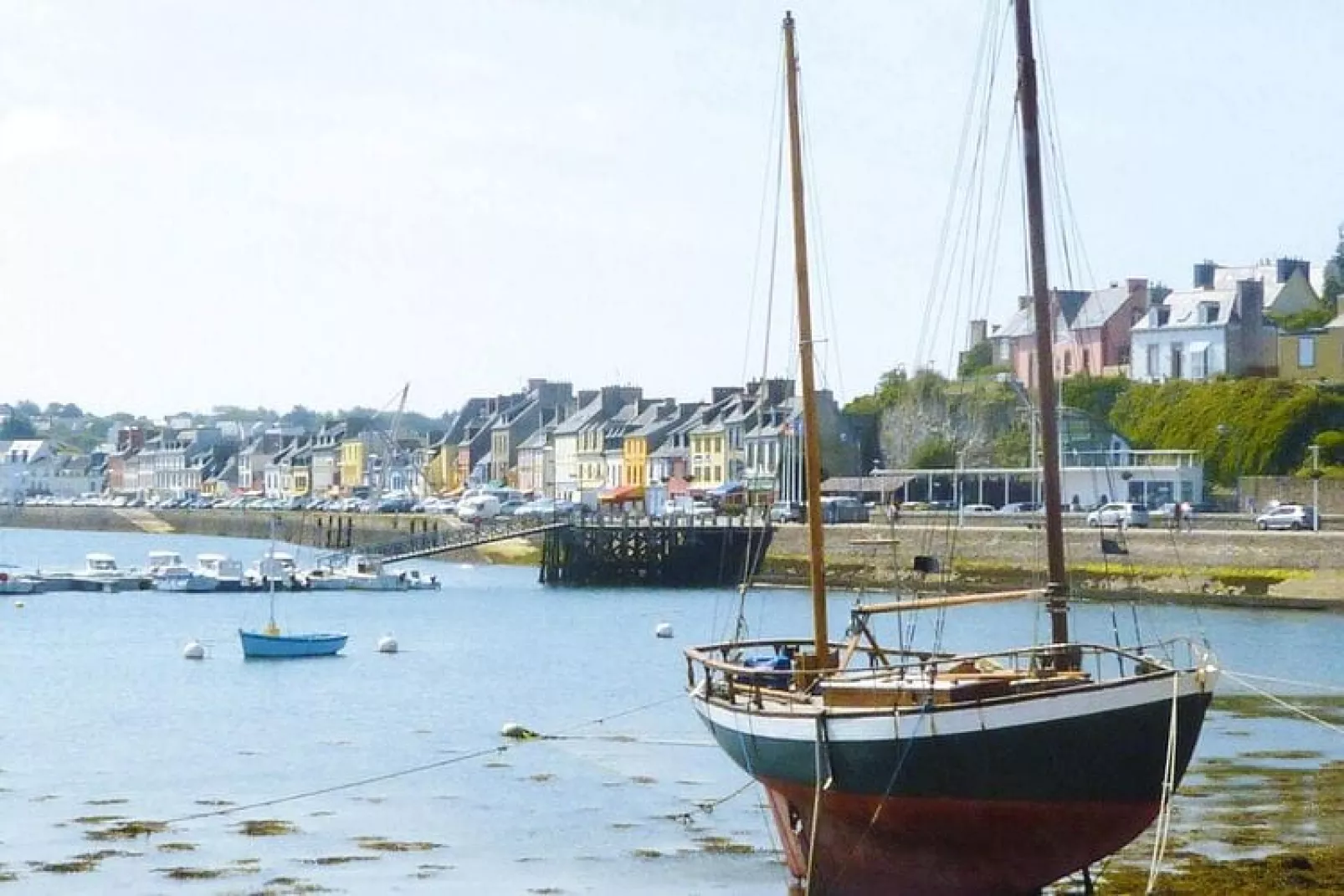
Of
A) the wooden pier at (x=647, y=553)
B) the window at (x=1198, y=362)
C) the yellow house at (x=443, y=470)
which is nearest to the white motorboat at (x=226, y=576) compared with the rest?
the wooden pier at (x=647, y=553)

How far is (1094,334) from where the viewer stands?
119250mm

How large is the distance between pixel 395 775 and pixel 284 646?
24.0 meters

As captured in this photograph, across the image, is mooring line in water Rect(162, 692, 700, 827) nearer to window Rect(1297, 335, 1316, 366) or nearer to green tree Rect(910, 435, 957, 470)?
green tree Rect(910, 435, 957, 470)

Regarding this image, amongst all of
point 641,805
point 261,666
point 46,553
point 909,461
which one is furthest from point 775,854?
point 46,553

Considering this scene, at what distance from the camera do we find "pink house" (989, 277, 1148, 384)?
387 ft

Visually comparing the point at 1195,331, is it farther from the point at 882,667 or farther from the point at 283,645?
the point at 882,667

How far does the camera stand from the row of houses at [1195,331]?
346ft

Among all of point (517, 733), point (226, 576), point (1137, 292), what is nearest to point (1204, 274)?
point (1137, 292)

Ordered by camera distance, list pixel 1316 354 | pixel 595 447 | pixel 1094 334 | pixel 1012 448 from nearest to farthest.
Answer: pixel 1316 354, pixel 1012 448, pixel 1094 334, pixel 595 447

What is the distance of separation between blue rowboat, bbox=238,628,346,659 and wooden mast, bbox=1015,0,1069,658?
3716 cm

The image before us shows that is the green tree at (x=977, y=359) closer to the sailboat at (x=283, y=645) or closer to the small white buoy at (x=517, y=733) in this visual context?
the sailboat at (x=283, y=645)

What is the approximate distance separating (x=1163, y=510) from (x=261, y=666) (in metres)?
41.8

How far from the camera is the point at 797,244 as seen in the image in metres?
26.5

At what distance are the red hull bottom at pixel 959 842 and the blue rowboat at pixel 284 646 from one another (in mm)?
37709
